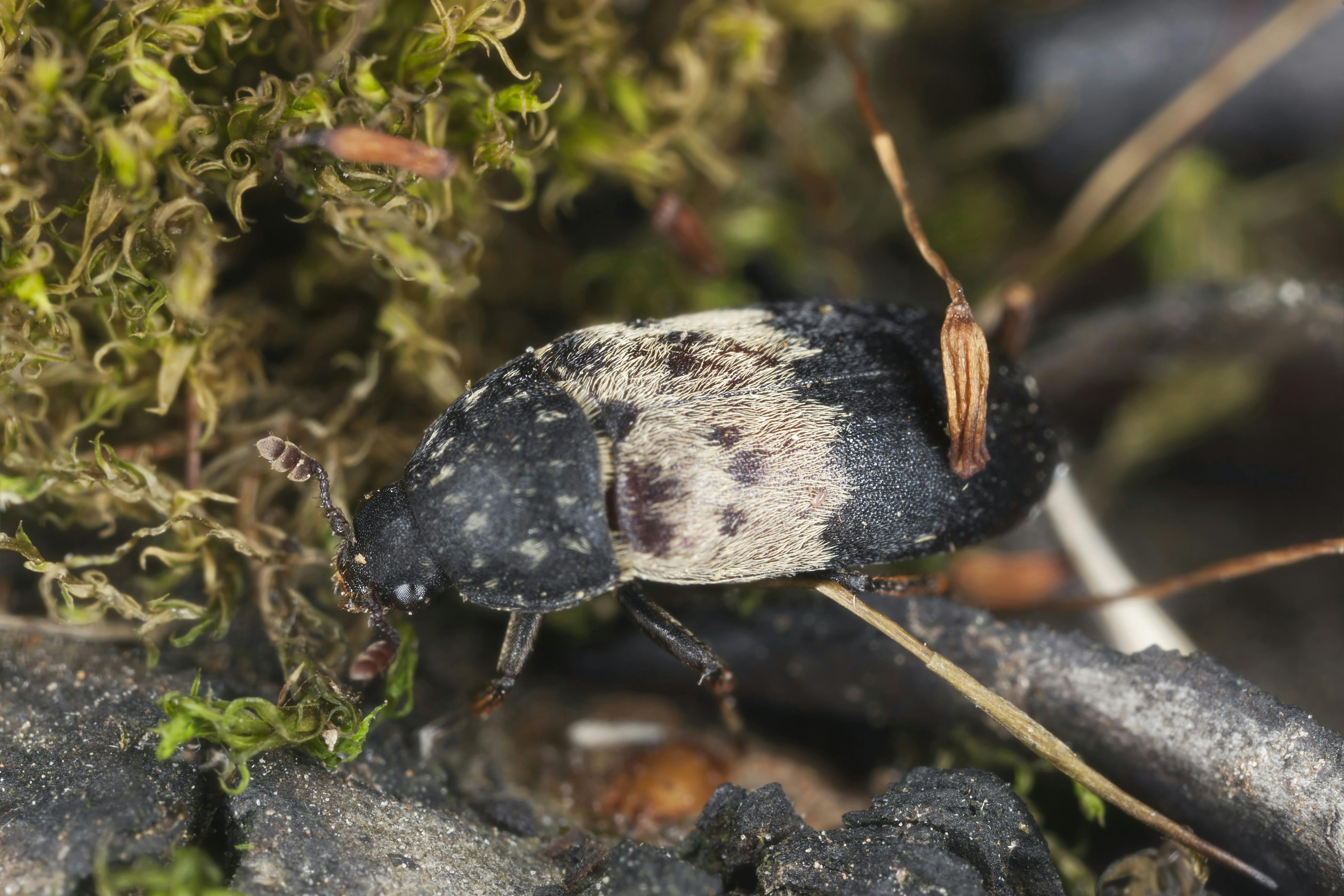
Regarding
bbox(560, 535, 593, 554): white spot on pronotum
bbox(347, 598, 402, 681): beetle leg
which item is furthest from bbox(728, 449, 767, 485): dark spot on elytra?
bbox(347, 598, 402, 681): beetle leg

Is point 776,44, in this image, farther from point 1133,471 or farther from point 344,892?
point 344,892

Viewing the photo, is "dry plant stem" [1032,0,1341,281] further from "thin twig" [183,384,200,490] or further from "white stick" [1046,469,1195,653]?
"thin twig" [183,384,200,490]

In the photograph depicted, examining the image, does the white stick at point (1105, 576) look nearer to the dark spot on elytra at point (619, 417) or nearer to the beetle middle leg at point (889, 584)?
the beetle middle leg at point (889, 584)

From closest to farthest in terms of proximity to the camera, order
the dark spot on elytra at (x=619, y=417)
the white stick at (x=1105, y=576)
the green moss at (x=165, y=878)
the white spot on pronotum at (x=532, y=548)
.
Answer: the green moss at (x=165, y=878) → the white spot on pronotum at (x=532, y=548) → the dark spot on elytra at (x=619, y=417) → the white stick at (x=1105, y=576)

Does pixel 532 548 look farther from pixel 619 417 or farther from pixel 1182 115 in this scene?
pixel 1182 115

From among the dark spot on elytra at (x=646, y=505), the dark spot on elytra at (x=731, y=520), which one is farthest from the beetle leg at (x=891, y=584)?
the dark spot on elytra at (x=646, y=505)

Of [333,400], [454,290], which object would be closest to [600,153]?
[454,290]

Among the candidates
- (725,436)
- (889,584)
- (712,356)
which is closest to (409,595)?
(725,436)
